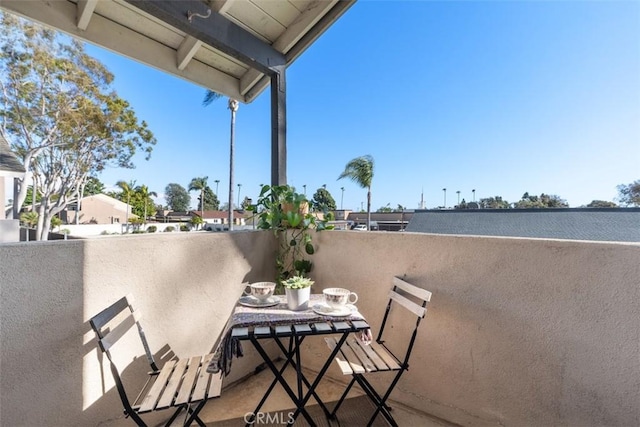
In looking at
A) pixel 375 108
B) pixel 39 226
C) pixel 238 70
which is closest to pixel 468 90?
pixel 375 108

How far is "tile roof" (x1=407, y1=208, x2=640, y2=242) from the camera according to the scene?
999 cm

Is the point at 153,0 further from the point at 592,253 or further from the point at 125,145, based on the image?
the point at 125,145

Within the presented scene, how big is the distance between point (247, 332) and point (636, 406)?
173 centimetres

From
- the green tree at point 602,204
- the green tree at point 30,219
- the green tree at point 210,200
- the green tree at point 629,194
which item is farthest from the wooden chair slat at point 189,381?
the green tree at point 210,200

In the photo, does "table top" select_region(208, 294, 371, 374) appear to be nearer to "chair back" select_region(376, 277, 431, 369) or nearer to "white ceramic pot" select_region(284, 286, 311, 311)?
"white ceramic pot" select_region(284, 286, 311, 311)

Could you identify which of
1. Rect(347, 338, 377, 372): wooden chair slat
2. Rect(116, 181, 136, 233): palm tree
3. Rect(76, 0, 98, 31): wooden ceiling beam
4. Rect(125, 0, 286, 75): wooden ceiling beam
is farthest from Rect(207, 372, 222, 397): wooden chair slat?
Rect(116, 181, 136, 233): palm tree

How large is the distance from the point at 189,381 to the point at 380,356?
3.45 ft

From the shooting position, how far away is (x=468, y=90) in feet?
49.6

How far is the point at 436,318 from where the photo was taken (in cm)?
176

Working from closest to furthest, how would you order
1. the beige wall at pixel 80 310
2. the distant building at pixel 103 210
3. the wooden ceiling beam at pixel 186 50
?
1. the beige wall at pixel 80 310
2. the wooden ceiling beam at pixel 186 50
3. the distant building at pixel 103 210

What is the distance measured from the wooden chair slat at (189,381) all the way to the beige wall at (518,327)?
3.92 ft

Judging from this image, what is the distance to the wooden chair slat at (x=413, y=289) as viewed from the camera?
5.03ft

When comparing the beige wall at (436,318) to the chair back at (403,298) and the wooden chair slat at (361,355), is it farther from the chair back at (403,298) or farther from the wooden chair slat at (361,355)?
the wooden chair slat at (361,355)

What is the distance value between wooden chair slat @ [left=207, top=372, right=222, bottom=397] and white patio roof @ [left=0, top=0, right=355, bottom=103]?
2.17 metres
